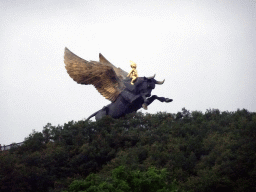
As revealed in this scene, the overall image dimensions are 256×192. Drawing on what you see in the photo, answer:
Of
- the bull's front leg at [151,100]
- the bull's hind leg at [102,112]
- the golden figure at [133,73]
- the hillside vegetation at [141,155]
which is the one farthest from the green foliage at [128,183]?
the golden figure at [133,73]

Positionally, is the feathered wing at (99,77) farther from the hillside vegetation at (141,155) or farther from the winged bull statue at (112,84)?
the hillside vegetation at (141,155)

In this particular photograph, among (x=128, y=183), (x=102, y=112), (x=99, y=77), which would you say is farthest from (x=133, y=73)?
(x=128, y=183)

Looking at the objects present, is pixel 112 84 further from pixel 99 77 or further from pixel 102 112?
pixel 102 112

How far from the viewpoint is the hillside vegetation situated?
43.0 feet

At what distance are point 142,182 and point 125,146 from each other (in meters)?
6.03

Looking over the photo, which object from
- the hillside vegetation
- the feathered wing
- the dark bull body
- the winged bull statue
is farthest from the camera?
the feathered wing

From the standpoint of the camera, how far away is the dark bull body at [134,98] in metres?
19.9

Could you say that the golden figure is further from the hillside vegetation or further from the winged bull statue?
the hillside vegetation

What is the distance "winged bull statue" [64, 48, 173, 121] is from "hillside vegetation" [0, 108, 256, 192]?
835 mm

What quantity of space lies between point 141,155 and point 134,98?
416 centimetres

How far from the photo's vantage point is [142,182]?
1178cm

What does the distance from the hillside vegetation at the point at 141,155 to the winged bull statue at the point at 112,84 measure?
2.74 feet

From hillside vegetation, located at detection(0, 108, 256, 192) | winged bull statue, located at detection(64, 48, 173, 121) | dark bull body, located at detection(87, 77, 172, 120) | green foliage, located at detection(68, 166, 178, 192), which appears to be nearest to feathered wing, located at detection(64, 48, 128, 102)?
winged bull statue, located at detection(64, 48, 173, 121)

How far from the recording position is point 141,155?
1625cm
